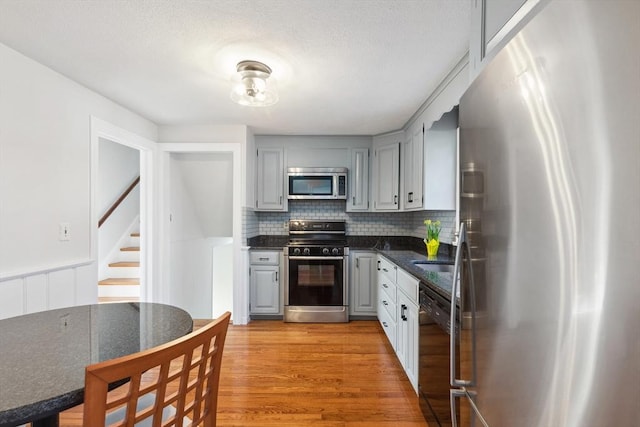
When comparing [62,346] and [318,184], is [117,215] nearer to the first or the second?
[318,184]

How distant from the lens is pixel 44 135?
1.98 meters

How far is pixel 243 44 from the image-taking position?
1.75m

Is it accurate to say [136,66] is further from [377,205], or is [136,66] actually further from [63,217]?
[377,205]

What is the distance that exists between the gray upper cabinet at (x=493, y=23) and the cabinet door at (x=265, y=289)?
3.00m

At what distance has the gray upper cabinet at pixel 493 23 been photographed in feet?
2.52

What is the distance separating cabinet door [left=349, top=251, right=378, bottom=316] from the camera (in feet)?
11.8

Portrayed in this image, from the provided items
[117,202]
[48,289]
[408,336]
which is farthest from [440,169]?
[117,202]

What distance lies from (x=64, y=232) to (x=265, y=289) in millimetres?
2027

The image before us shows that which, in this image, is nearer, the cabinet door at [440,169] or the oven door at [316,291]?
the cabinet door at [440,169]

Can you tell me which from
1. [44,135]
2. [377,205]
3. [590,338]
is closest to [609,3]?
[590,338]

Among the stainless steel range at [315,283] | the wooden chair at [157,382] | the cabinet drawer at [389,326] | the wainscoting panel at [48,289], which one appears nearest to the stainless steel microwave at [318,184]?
the stainless steel range at [315,283]

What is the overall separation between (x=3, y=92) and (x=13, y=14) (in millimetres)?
492

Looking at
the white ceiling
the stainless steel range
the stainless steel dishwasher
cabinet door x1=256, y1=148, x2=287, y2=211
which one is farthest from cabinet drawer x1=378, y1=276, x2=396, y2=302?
the white ceiling

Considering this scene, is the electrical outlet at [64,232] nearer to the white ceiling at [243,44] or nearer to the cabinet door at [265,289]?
the white ceiling at [243,44]
